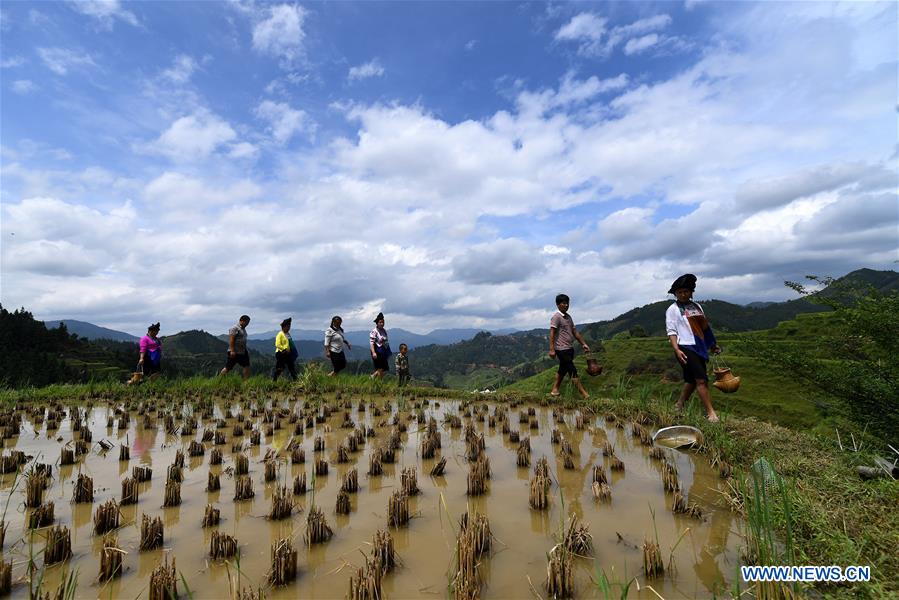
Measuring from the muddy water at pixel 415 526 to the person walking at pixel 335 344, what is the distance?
7065 mm

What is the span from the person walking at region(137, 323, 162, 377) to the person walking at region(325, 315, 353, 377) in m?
4.74

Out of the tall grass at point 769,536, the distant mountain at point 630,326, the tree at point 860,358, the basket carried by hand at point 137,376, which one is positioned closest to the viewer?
the tall grass at point 769,536

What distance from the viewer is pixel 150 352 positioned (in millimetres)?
12562

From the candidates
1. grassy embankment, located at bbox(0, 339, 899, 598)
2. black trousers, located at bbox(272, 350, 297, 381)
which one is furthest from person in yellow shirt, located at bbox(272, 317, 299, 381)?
grassy embankment, located at bbox(0, 339, 899, 598)

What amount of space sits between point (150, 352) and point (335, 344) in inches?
213

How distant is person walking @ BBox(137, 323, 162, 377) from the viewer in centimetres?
1223

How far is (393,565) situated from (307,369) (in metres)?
10.7

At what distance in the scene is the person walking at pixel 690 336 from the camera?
716cm

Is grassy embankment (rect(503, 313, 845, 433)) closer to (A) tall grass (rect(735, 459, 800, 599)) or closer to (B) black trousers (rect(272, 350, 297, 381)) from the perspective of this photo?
(A) tall grass (rect(735, 459, 800, 599))

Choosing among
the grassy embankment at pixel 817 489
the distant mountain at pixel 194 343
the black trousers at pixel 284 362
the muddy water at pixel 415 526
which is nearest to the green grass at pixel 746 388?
the grassy embankment at pixel 817 489

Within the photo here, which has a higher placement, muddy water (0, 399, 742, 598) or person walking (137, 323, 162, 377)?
person walking (137, 323, 162, 377)

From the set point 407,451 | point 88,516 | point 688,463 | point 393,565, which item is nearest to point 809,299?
point 688,463

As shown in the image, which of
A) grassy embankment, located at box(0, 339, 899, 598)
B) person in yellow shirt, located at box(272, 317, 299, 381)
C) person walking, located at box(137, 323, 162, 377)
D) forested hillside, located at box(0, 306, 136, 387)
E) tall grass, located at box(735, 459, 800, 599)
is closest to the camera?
tall grass, located at box(735, 459, 800, 599)

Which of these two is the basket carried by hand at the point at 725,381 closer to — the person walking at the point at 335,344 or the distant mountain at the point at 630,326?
the person walking at the point at 335,344
